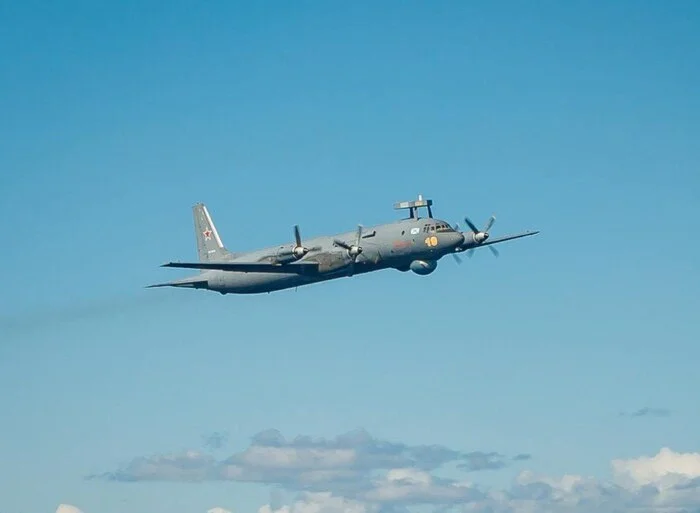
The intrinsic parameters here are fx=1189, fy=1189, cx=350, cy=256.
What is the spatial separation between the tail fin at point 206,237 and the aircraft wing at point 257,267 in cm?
1833

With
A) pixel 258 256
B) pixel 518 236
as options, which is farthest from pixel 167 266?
pixel 518 236

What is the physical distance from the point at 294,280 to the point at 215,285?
11467 mm

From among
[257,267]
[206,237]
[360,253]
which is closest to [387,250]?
[360,253]

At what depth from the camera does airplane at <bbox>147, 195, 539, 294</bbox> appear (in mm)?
123062

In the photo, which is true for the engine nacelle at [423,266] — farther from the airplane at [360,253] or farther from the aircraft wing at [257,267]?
the aircraft wing at [257,267]

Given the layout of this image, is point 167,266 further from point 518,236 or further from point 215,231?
point 518,236

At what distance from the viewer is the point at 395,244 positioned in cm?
12294

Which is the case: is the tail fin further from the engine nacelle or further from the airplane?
the engine nacelle

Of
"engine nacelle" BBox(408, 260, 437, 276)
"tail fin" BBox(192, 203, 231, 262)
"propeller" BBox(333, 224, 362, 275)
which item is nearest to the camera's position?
"propeller" BBox(333, 224, 362, 275)

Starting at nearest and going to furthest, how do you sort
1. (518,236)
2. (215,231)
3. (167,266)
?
(167,266) < (518,236) < (215,231)

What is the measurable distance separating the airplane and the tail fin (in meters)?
18.1

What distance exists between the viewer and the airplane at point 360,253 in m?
123

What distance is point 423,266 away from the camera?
4931 inches

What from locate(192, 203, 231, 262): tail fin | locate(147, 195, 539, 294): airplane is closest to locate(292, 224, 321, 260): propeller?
locate(147, 195, 539, 294): airplane
